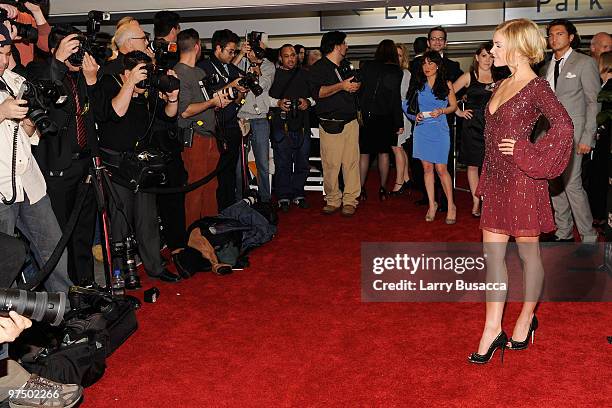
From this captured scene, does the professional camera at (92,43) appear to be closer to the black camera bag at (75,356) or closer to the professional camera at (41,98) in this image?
the professional camera at (41,98)

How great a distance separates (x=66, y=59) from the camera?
373cm

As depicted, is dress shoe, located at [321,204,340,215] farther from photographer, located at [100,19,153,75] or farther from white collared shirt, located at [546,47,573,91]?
photographer, located at [100,19,153,75]

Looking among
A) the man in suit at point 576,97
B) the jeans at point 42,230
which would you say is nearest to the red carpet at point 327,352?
the jeans at point 42,230

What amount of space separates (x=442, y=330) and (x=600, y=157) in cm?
309

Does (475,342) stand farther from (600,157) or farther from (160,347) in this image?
(600,157)

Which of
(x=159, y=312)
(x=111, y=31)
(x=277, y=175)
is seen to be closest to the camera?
(x=159, y=312)

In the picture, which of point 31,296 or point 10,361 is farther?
point 10,361

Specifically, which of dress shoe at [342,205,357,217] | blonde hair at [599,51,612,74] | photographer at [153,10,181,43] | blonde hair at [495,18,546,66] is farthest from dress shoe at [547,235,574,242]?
photographer at [153,10,181,43]

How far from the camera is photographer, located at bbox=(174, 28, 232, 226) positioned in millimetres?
5137

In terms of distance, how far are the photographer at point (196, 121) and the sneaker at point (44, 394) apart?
2.43 m

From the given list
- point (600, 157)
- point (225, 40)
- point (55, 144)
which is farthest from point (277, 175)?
point (55, 144)

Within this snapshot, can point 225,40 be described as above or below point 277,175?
above

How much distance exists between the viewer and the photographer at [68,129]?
3695 mm

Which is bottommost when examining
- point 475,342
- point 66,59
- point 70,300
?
point 475,342
